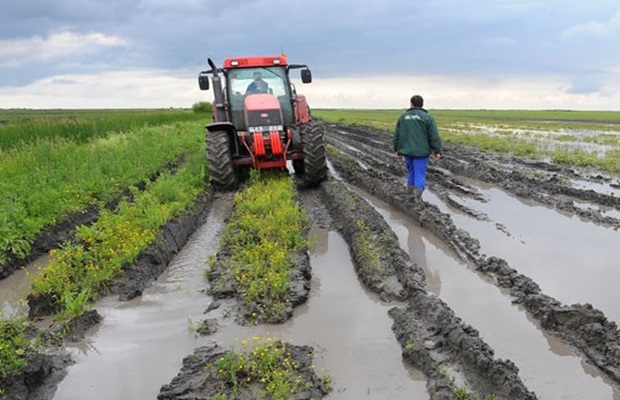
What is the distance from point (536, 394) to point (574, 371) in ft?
1.70

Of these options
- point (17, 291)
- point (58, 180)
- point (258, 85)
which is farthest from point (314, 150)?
point (17, 291)

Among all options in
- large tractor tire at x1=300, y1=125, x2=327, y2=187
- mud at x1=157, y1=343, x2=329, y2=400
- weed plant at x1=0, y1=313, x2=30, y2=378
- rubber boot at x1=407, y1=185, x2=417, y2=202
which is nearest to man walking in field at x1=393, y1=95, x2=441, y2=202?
rubber boot at x1=407, y1=185, x2=417, y2=202

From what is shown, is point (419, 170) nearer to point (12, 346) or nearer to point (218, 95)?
point (218, 95)

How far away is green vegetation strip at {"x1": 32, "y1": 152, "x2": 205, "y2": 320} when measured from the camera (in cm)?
521

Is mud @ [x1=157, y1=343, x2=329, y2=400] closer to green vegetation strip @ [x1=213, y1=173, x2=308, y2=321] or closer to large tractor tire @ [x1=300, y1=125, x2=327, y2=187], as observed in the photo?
green vegetation strip @ [x1=213, y1=173, x2=308, y2=321]

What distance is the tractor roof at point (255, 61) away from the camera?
35.6 feet

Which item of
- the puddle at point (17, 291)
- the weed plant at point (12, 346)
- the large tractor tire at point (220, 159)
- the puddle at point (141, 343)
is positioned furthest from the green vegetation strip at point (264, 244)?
the puddle at point (17, 291)

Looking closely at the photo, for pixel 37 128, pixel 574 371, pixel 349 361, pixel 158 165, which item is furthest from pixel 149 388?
pixel 37 128

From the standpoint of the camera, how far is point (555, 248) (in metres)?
6.84

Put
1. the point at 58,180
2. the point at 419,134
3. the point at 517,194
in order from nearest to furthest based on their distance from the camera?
1. the point at 419,134
2. the point at 58,180
3. the point at 517,194

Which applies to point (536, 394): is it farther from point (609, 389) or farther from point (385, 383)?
point (385, 383)

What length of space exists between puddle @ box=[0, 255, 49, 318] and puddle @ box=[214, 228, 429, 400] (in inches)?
96.1

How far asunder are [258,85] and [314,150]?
6.49 feet

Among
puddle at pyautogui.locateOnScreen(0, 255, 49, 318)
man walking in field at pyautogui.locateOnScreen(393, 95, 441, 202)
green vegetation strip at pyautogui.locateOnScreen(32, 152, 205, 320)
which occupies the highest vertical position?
man walking in field at pyautogui.locateOnScreen(393, 95, 441, 202)
